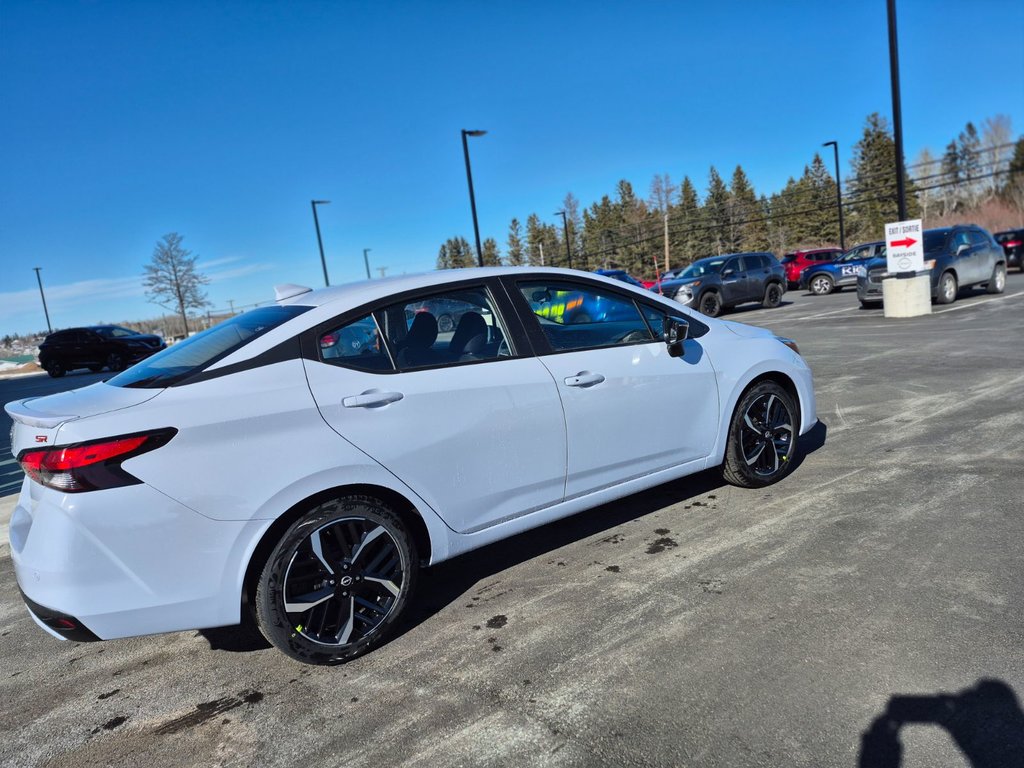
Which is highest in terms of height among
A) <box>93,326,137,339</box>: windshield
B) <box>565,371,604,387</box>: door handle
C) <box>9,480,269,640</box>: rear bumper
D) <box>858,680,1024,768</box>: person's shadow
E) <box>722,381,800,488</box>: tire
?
<box>93,326,137,339</box>: windshield

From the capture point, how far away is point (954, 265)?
49.7 feet

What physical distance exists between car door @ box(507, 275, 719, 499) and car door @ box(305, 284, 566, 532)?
0.15 meters

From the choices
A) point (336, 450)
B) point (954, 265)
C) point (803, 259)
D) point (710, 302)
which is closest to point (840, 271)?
point (803, 259)

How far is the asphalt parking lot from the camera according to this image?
7.45ft

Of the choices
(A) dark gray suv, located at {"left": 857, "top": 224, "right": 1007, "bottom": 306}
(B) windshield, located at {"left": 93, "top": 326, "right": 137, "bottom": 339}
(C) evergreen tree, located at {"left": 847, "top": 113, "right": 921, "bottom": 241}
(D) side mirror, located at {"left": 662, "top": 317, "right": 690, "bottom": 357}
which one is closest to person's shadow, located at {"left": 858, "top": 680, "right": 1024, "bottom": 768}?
(D) side mirror, located at {"left": 662, "top": 317, "right": 690, "bottom": 357}

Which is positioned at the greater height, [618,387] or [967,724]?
[618,387]

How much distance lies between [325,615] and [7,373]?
39.7m

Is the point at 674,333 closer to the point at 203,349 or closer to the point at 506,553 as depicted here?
the point at 506,553

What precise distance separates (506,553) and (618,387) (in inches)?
47.5

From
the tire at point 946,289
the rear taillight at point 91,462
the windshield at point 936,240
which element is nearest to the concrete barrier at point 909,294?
the tire at point 946,289

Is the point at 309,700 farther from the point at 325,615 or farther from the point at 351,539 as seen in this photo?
the point at 351,539

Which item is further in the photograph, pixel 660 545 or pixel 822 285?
pixel 822 285

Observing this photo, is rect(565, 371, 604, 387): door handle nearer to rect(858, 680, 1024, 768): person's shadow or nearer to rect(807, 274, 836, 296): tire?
rect(858, 680, 1024, 768): person's shadow

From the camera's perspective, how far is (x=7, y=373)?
33.9 m
